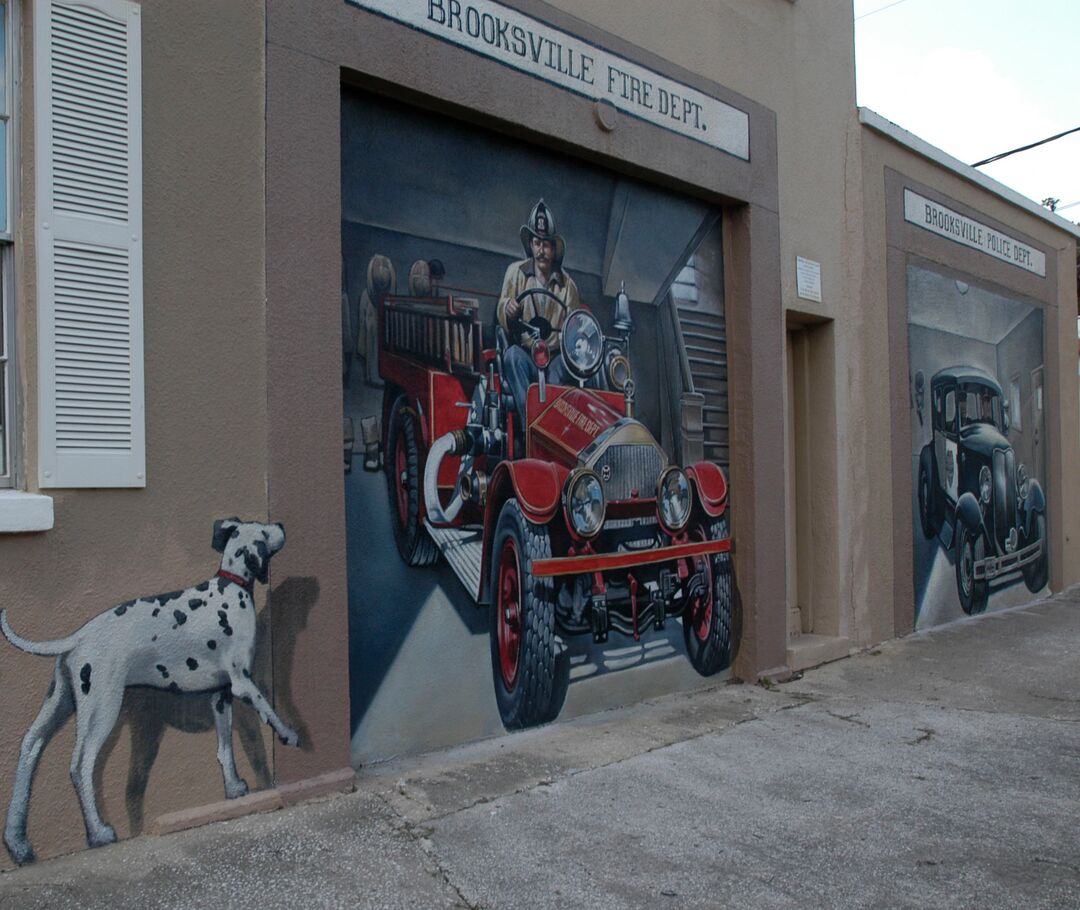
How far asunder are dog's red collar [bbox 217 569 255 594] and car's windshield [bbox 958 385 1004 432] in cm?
789

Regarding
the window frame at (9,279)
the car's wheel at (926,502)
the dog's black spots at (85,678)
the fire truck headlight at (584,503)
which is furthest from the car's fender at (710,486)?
the window frame at (9,279)

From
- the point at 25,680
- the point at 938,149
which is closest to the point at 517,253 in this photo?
the point at 25,680

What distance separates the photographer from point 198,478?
13.7 ft

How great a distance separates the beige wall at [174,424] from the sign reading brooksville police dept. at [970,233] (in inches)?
262

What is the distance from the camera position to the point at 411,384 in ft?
17.3

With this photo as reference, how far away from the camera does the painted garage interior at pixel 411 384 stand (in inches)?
152

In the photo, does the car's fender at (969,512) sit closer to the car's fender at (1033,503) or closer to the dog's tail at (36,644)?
the car's fender at (1033,503)

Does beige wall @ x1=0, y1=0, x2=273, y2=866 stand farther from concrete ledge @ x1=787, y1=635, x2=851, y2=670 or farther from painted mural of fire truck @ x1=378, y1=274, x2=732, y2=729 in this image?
concrete ledge @ x1=787, y1=635, x2=851, y2=670

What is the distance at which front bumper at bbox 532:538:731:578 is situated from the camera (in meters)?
5.90

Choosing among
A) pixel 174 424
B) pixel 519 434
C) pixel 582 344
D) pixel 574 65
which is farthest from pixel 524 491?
pixel 574 65

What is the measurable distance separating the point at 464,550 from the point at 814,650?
337 centimetres

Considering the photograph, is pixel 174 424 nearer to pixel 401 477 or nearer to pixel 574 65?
pixel 401 477

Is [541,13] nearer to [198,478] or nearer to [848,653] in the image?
[198,478]

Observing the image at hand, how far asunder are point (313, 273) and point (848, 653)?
5393 mm
